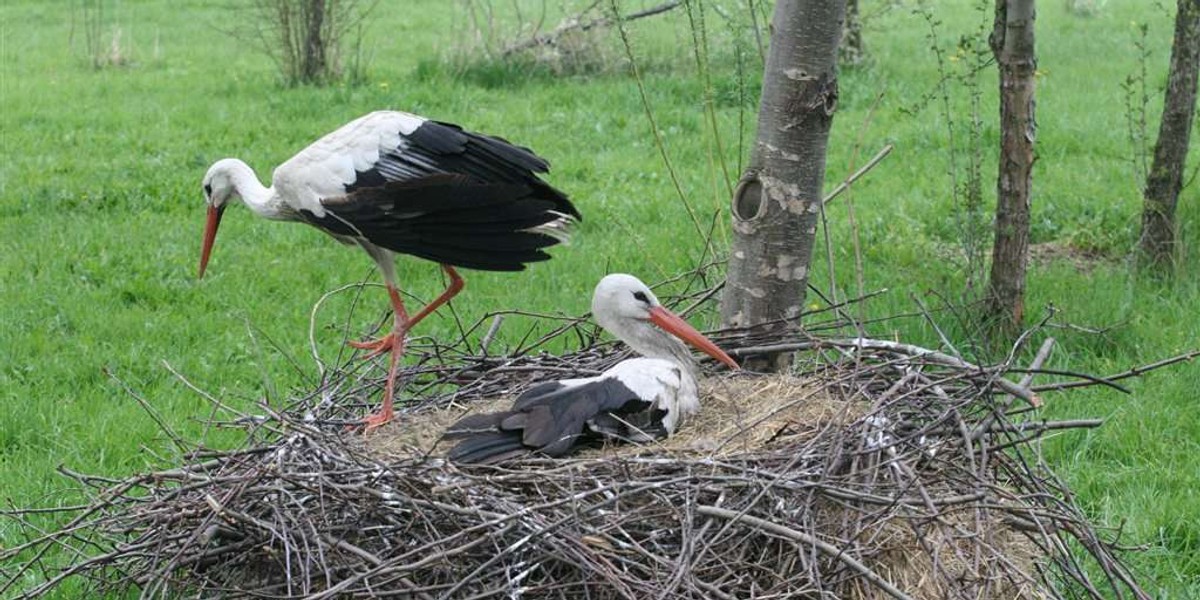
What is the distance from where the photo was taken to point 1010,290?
22.2ft

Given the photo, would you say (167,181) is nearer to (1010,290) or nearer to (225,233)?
(225,233)

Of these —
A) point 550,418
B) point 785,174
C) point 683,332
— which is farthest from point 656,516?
point 785,174

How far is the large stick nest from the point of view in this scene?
3807 mm

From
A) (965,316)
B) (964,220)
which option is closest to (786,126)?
(965,316)

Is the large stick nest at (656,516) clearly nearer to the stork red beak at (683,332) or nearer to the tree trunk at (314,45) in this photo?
the stork red beak at (683,332)

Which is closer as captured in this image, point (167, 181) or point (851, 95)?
point (167, 181)

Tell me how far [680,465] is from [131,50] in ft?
46.0

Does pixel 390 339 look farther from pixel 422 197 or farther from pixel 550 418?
pixel 550 418

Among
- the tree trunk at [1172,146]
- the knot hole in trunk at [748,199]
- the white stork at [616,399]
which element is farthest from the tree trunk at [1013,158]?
the white stork at [616,399]

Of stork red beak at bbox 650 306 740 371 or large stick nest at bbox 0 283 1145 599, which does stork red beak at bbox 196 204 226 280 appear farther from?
stork red beak at bbox 650 306 740 371

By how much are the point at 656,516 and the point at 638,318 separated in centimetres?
114

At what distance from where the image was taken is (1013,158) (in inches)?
259

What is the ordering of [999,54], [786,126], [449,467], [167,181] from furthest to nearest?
[167,181] < [999,54] < [786,126] < [449,467]

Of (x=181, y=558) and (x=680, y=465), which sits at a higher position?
(x=680, y=465)
